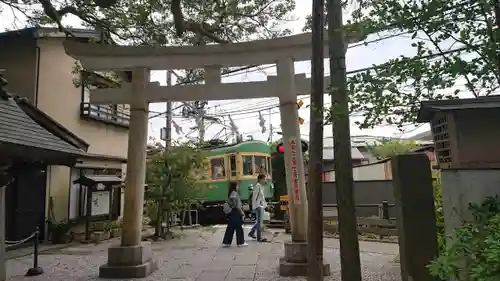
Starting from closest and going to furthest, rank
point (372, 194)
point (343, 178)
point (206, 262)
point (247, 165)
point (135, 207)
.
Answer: point (343, 178), point (135, 207), point (206, 262), point (372, 194), point (247, 165)

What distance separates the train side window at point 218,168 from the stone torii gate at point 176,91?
10.6 m

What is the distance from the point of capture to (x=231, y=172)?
18.1 m

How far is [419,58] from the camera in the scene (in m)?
3.54

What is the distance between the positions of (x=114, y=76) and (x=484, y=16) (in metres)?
14.2

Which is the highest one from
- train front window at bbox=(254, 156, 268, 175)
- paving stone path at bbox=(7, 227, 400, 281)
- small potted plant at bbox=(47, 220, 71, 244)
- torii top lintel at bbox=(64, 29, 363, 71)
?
torii top lintel at bbox=(64, 29, 363, 71)

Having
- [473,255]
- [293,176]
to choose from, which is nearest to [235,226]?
[293,176]

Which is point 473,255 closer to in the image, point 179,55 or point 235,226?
point 179,55

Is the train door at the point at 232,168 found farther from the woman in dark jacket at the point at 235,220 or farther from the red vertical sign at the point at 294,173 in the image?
the red vertical sign at the point at 294,173

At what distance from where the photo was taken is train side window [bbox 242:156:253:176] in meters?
18.1

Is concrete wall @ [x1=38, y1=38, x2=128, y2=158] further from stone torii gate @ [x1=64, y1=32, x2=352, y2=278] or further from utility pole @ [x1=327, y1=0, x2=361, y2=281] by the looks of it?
utility pole @ [x1=327, y1=0, x2=361, y2=281]

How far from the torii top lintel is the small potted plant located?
6.27 meters

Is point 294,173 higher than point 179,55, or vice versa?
point 179,55

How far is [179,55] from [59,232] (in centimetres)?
740

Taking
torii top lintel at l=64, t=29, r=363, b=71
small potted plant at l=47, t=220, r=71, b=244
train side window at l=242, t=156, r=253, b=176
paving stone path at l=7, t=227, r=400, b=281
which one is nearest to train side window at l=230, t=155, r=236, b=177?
train side window at l=242, t=156, r=253, b=176
